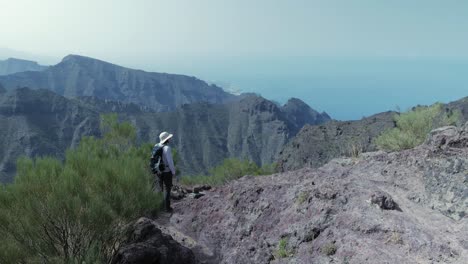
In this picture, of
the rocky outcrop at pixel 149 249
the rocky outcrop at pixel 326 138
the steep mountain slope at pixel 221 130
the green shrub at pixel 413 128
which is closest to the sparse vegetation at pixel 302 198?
the rocky outcrop at pixel 149 249

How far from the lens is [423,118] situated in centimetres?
2142

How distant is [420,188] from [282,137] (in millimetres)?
150328

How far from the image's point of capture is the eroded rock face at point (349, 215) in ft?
24.4

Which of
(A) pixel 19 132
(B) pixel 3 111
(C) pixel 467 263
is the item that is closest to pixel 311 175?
(C) pixel 467 263

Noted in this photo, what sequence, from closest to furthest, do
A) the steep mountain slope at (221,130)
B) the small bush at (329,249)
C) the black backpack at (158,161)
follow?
the small bush at (329,249) → the black backpack at (158,161) → the steep mountain slope at (221,130)

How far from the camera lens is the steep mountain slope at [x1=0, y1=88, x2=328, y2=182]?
12250 centimetres

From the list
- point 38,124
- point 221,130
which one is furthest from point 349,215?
point 221,130

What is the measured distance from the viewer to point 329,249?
299 inches

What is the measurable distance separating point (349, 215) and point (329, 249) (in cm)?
111

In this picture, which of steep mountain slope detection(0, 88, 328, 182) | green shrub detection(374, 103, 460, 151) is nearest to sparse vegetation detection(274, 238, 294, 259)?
green shrub detection(374, 103, 460, 151)

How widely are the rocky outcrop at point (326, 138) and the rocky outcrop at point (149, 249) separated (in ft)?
181

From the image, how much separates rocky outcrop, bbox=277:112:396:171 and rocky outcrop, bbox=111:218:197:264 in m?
55.2

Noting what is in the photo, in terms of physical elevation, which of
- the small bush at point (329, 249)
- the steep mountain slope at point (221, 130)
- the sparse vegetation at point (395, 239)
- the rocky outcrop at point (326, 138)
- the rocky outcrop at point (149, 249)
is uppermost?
the sparse vegetation at point (395, 239)

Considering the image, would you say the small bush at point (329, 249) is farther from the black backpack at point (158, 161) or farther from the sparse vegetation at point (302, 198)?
the black backpack at point (158, 161)
